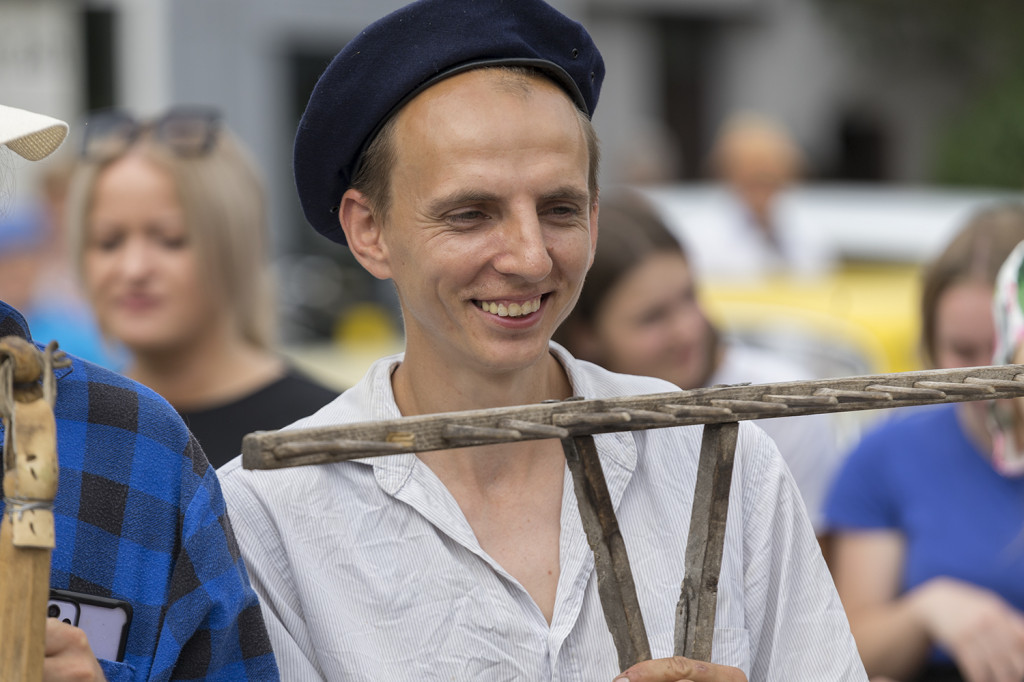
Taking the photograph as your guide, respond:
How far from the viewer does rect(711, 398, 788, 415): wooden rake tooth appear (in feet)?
5.17

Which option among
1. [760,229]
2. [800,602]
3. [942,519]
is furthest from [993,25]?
[800,602]

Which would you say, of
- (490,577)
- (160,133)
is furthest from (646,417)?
(160,133)

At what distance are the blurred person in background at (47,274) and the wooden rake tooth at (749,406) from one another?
9.77 ft

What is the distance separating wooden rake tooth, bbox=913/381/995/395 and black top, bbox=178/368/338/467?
1.85m

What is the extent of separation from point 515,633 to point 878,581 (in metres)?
1.56

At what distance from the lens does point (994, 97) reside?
18.7 m

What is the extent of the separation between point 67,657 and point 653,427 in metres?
0.71

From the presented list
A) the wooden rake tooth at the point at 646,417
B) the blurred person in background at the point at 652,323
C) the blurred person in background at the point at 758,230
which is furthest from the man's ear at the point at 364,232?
the blurred person in background at the point at 758,230

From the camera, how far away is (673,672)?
1.57m

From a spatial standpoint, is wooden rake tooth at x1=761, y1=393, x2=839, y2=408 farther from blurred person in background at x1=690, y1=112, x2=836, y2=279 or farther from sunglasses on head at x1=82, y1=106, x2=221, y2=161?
blurred person in background at x1=690, y1=112, x2=836, y2=279

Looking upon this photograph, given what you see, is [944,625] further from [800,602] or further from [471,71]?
[471,71]

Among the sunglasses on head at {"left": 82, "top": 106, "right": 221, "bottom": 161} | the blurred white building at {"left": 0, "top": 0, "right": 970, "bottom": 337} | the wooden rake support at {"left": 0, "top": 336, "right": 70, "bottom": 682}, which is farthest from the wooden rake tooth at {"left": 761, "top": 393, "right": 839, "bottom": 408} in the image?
the blurred white building at {"left": 0, "top": 0, "right": 970, "bottom": 337}

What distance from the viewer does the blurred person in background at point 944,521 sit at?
9.25ft

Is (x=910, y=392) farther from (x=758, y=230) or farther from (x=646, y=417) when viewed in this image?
(x=758, y=230)
